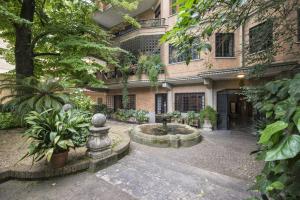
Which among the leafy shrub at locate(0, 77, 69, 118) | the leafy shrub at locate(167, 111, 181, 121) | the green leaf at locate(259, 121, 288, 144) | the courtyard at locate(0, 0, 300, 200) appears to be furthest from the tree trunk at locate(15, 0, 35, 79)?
the leafy shrub at locate(167, 111, 181, 121)

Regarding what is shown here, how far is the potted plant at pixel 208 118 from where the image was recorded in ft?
34.7

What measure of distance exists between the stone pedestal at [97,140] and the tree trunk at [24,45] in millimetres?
4639

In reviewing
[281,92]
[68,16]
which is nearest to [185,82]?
[68,16]

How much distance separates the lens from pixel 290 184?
995mm

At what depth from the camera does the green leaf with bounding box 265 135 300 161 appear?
31.4 inches

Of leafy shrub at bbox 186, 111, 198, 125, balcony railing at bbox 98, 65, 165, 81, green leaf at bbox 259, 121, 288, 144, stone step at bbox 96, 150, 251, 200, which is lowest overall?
stone step at bbox 96, 150, 251, 200

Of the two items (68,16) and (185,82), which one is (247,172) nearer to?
(185,82)

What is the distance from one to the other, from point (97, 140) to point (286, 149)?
3.93 meters

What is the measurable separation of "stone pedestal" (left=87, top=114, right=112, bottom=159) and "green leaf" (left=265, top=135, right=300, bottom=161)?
3.78 meters

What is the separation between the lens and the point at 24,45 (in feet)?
22.2

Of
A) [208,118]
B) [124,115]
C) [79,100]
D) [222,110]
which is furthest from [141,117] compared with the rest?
[79,100]

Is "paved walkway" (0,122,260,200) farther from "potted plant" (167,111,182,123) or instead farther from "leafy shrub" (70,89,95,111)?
"potted plant" (167,111,182,123)

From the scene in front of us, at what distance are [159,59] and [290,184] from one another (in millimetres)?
12707

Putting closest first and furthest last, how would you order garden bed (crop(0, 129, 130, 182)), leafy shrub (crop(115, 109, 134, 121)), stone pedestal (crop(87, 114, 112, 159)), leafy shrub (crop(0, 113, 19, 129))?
1. garden bed (crop(0, 129, 130, 182))
2. stone pedestal (crop(87, 114, 112, 159))
3. leafy shrub (crop(0, 113, 19, 129))
4. leafy shrub (crop(115, 109, 134, 121))
